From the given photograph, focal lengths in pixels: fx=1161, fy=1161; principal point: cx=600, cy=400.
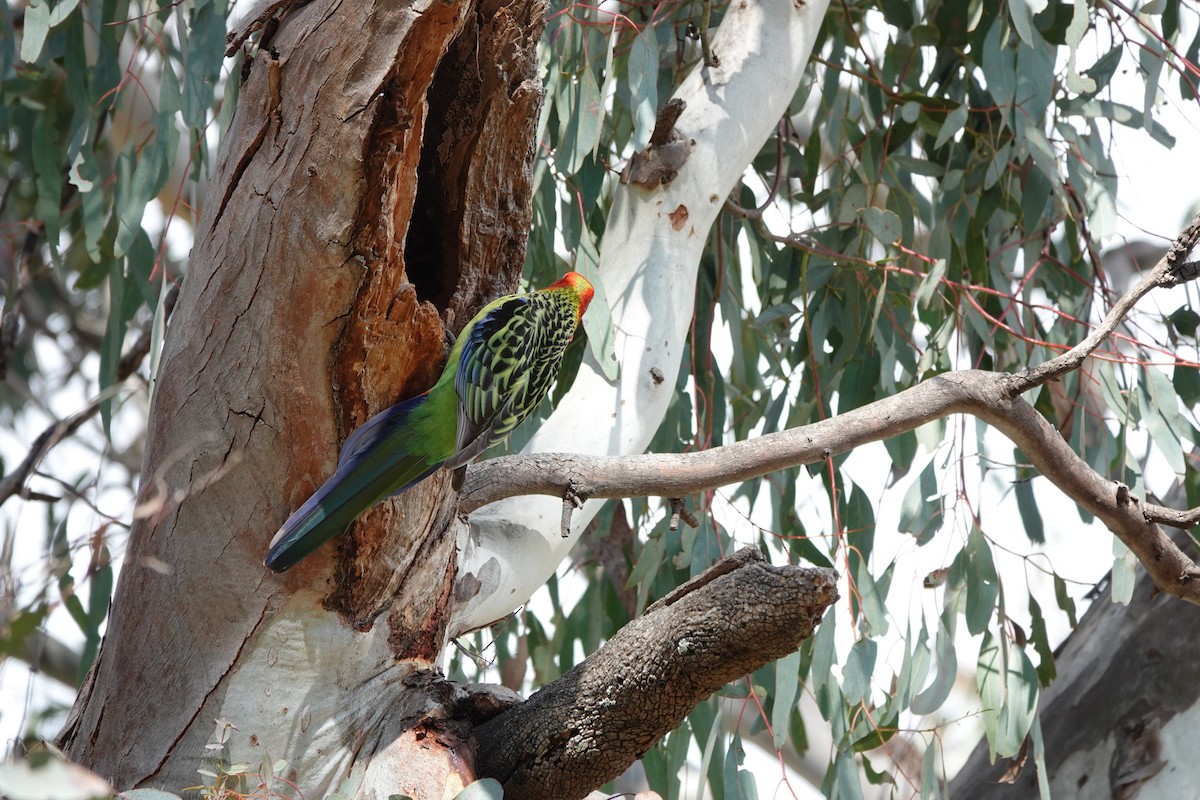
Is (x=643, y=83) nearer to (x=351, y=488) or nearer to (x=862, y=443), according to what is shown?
(x=862, y=443)

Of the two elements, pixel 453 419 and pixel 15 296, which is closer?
pixel 453 419

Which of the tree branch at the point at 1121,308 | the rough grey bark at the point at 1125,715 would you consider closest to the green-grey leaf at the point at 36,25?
the tree branch at the point at 1121,308

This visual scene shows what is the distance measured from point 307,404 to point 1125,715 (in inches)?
69.1

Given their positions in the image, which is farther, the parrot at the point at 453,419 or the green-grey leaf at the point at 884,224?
the green-grey leaf at the point at 884,224

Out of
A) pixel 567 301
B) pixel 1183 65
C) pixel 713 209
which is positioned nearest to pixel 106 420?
pixel 567 301

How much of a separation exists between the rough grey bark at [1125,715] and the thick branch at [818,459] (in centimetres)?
71

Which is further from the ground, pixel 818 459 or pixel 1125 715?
pixel 818 459

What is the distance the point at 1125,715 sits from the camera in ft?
7.38

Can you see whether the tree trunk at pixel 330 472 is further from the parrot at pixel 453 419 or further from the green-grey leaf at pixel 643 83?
the green-grey leaf at pixel 643 83

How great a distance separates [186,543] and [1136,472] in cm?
177

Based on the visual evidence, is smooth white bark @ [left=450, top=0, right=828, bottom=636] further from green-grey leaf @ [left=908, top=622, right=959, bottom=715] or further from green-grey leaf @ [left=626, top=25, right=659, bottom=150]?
green-grey leaf @ [left=908, top=622, right=959, bottom=715]

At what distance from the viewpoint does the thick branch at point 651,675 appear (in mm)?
1176

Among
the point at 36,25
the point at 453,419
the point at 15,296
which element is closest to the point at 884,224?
the point at 453,419

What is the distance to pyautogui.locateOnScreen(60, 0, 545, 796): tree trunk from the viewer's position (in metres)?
1.23
